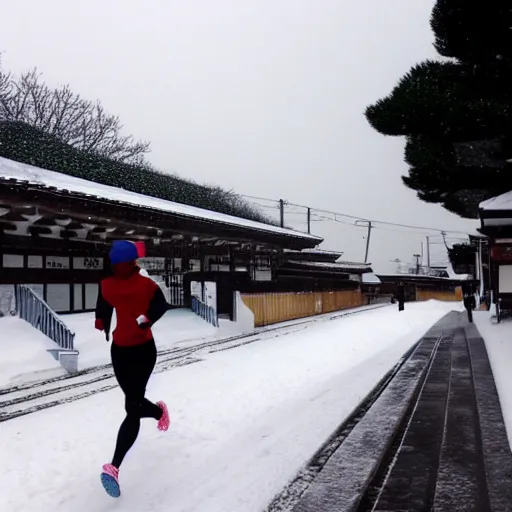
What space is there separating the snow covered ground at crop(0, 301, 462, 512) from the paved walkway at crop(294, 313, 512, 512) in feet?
1.14

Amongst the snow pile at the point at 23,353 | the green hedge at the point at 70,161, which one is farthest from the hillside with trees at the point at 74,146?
the snow pile at the point at 23,353

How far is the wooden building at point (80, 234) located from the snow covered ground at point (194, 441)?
13.5 feet

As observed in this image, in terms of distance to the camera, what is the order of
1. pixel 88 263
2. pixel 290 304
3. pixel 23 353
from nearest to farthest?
pixel 23 353 → pixel 88 263 → pixel 290 304

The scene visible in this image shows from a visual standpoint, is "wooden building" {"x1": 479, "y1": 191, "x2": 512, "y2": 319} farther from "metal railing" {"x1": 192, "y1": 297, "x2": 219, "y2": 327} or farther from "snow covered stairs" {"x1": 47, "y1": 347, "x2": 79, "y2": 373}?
"snow covered stairs" {"x1": 47, "y1": 347, "x2": 79, "y2": 373}

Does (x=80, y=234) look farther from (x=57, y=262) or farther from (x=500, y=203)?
(x=500, y=203)

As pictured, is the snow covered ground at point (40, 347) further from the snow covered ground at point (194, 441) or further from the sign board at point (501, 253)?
the sign board at point (501, 253)

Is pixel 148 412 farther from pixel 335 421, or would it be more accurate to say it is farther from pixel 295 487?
pixel 335 421

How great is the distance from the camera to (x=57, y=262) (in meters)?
12.0

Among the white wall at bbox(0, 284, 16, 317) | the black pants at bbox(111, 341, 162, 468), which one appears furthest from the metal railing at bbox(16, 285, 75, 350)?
the black pants at bbox(111, 341, 162, 468)

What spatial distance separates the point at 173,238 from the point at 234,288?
5183 mm

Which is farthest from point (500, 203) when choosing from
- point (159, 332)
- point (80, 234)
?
point (80, 234)

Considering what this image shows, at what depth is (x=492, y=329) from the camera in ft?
48.6

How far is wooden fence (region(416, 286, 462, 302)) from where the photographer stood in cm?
5089

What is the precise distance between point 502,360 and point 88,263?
9.62 meters
